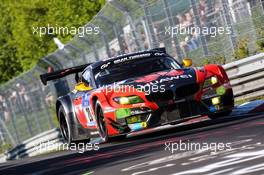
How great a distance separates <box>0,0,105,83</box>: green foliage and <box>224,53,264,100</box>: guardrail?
72.5ft

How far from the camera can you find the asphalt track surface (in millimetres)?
8617

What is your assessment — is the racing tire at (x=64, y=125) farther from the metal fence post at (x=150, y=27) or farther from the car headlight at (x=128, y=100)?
the metal fence post at (x=150, y=27)

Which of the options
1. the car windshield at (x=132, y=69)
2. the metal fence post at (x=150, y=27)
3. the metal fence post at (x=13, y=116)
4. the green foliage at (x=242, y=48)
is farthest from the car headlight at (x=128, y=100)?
the metal fence post at (x=13, y=116)

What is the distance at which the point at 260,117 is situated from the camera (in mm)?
13023

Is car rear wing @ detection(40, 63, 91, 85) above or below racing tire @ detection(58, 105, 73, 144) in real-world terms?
above

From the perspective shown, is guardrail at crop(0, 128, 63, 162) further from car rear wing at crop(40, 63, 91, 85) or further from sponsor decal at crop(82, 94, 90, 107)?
sponsor decal at crop(82, 94, 90, 107)

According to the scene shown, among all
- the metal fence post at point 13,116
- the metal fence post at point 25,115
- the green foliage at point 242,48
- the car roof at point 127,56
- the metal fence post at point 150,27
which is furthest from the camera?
the metal fence post at point 13,116

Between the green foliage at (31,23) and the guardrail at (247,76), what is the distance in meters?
22.1

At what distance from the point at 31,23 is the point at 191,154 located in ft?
152

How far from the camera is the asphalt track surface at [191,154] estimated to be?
862 centimetres

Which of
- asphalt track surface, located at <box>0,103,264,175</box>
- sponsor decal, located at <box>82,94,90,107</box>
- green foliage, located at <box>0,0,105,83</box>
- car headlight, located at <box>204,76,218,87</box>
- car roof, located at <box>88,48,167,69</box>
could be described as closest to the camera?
asphalt track surface, located at <box>0,103,264,175</box>

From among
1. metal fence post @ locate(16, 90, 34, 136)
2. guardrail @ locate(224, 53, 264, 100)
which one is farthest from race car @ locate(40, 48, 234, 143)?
metal fence post @ locate(16, 90, 34, 136)

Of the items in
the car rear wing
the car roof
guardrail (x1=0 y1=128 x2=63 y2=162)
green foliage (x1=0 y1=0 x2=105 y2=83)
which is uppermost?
green foliage (x1=0 y1=0 x2=105 y2=83)

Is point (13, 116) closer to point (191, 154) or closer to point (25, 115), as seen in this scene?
point (25, 115)
